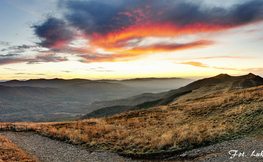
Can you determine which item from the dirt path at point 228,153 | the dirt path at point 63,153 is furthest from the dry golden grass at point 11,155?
the dirt path at point 228,153

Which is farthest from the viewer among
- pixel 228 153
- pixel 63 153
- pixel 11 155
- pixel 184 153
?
pixel 63 153

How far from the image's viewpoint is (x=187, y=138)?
37.0 ft

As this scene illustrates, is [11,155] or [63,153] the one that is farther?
[63,153]

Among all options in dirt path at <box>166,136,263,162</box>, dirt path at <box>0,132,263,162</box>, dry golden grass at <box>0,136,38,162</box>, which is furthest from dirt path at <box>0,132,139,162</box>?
dirt path at <box>166,136,263,162</box>

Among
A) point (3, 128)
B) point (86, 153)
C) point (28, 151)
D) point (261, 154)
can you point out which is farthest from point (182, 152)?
point (3, 128)

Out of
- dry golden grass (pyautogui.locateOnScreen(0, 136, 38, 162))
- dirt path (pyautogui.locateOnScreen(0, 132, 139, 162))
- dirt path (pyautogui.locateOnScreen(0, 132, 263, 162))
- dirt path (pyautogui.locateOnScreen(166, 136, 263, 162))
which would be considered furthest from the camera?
dirt path (pyautogui.locateOnScreen(0, 132, 139, 162))

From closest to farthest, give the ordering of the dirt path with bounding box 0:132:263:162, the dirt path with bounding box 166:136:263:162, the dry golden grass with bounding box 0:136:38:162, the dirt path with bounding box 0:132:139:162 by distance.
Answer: the dirt path with bounding box 166:136:263:162, the dirt path with bounding box 0:132:263:162, the dry golden grass with bounding box 0:136:38:162, the dirt path with bounding box 0:132:139:162

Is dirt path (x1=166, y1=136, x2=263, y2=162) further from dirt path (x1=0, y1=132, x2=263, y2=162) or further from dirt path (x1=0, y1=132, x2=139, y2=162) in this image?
dirt path (x1=0, y1=132, x2=139, y2=162)

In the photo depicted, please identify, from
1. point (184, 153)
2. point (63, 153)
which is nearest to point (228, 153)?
point (184, 153)

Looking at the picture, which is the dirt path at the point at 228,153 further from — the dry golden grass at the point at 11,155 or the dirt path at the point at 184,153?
the dry golden grass at the point at 11,155

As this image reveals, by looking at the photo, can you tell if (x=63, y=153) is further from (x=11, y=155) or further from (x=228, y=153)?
(x=228, y=153)

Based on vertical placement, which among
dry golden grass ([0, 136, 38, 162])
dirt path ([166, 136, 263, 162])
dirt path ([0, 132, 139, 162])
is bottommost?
dirt path ([0, 132, 139, 162])

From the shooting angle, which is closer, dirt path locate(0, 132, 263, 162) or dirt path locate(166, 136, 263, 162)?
dirt path locate(166, 136, 263, 162)

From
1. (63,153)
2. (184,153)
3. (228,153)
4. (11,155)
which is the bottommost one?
(63,153)
